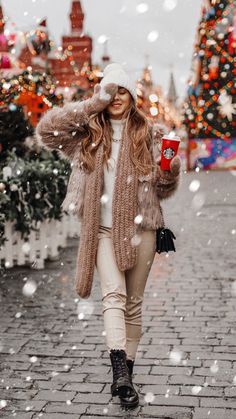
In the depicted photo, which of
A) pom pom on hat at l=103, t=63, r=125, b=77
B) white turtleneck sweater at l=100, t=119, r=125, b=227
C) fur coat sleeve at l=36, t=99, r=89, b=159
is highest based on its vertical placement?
pom pom on hat at l=103, t=63, r=125, b=77

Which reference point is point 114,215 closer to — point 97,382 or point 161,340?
point 97,382

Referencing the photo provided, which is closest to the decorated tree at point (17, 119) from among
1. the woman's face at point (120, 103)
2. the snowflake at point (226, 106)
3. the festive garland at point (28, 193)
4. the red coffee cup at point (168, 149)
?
the festive garland at point (28, 193)

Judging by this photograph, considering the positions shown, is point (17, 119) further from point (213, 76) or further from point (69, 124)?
point (213, 76)

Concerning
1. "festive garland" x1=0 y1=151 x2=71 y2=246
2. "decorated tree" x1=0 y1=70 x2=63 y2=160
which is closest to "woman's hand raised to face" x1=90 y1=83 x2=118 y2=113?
"festive garland" x1=0 y1=151 x2=71 y2=246

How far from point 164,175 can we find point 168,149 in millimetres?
245

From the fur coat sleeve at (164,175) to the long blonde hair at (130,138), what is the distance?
0.06 meters

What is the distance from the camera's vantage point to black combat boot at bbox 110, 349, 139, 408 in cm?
397

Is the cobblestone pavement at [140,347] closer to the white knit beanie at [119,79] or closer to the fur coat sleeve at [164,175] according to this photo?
the fur coat sleeve at [164,175]

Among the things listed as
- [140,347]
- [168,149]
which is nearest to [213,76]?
[140,347]

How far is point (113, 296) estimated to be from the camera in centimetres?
416

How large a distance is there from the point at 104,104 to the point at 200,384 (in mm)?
1976

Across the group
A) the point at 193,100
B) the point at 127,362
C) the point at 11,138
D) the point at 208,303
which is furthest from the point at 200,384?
the point at 193,100

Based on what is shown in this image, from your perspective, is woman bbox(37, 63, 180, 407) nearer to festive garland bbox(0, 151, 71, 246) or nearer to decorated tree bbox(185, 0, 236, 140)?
festive garland bbox(0, 151, 71, 246)

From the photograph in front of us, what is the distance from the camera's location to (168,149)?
3.99 m
